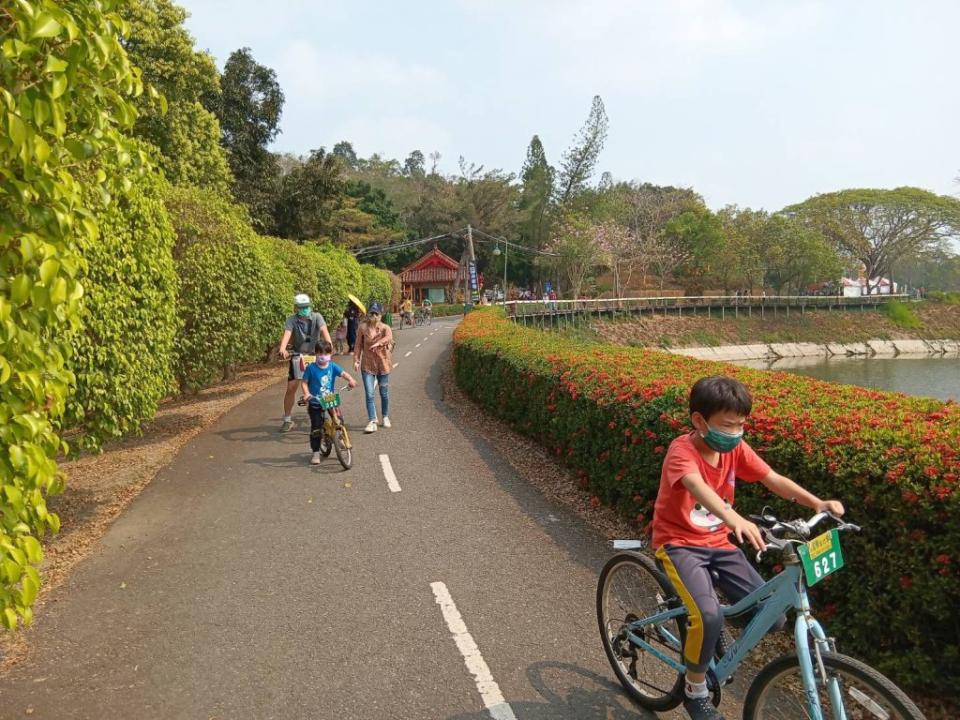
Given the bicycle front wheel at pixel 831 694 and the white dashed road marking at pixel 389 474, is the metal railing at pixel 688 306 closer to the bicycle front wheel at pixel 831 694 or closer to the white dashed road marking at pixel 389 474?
the white dashed road marking at pixel 389 474

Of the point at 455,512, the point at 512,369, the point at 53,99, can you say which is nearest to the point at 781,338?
the point at 512,369

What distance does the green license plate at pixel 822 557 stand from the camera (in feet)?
8.21

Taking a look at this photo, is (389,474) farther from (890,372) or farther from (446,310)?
(446,310)

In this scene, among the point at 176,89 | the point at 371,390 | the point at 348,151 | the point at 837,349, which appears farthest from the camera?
the point at 348,151

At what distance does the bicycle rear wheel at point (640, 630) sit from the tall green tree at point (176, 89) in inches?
905

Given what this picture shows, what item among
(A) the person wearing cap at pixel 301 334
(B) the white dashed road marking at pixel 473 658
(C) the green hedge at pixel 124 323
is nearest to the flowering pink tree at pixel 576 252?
(A) the person wearing cap at pixel 301 334

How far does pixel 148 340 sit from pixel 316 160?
31022 millimetres

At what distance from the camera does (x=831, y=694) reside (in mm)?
2453

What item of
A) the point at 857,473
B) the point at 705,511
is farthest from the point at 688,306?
the point at 705,511

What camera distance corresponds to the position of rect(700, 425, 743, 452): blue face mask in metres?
3.00

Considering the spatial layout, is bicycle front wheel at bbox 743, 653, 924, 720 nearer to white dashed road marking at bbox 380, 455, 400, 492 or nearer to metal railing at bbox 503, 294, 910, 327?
white dashed road marking at bbox 380, 455, 400, 492

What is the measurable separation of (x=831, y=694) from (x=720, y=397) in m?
1.26

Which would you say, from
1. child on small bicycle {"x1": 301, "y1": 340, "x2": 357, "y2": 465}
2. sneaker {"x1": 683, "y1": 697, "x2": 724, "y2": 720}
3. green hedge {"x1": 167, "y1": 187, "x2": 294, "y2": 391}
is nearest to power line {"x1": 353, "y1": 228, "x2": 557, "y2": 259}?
green hedge {"x1": 167, "y1": 187, "x2": 294, "y2": 391}

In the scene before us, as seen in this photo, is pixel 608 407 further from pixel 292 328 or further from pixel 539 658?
pixel 292 328
